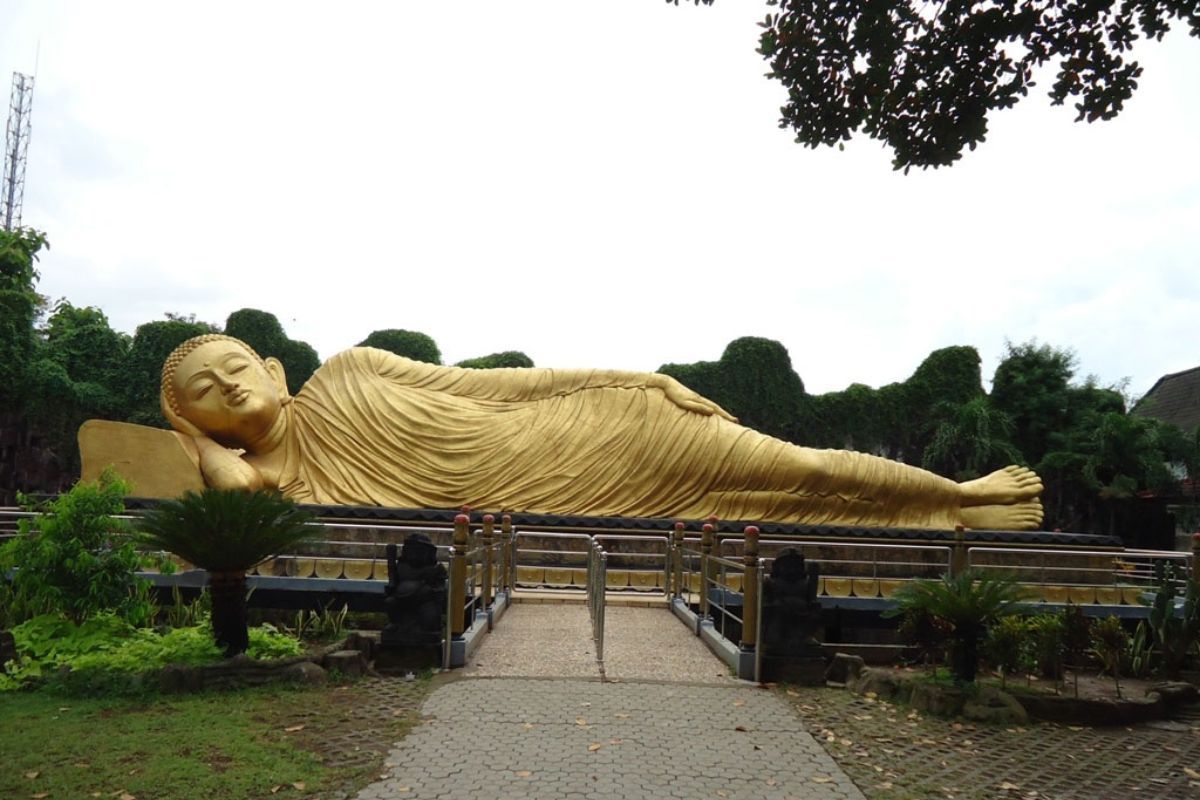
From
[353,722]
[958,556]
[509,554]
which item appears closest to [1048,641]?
[958,556]

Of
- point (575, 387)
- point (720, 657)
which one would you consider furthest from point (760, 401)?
point (720, 657)

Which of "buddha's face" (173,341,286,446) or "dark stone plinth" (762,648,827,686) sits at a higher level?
"buddha's face" (173,341,286,446)

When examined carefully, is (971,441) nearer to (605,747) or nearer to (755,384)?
(755,384)

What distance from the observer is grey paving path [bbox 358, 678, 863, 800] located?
384 centimetres

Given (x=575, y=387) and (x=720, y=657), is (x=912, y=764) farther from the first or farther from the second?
(x=575, y=387)

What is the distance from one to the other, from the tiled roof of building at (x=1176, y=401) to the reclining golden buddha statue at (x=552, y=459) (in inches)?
553

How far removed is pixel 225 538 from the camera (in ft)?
18.3

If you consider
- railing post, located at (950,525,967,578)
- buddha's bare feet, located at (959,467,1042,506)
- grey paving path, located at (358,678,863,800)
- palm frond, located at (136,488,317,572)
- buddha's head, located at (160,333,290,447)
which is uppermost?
buddha's head, located at (160,333,290,447)

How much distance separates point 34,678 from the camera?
5.48 m

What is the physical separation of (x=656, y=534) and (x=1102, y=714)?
17.8 ft

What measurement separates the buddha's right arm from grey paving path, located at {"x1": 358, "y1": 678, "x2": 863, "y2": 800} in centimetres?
600

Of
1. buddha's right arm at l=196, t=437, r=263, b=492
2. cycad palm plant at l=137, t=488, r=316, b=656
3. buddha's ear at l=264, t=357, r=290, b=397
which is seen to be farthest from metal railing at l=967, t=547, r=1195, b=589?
buddha's ear at l=264, t=357, r=290, b=397

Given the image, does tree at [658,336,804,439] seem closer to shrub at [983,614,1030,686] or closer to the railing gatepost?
the railing gatepost

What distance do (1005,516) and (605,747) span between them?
869 cm
